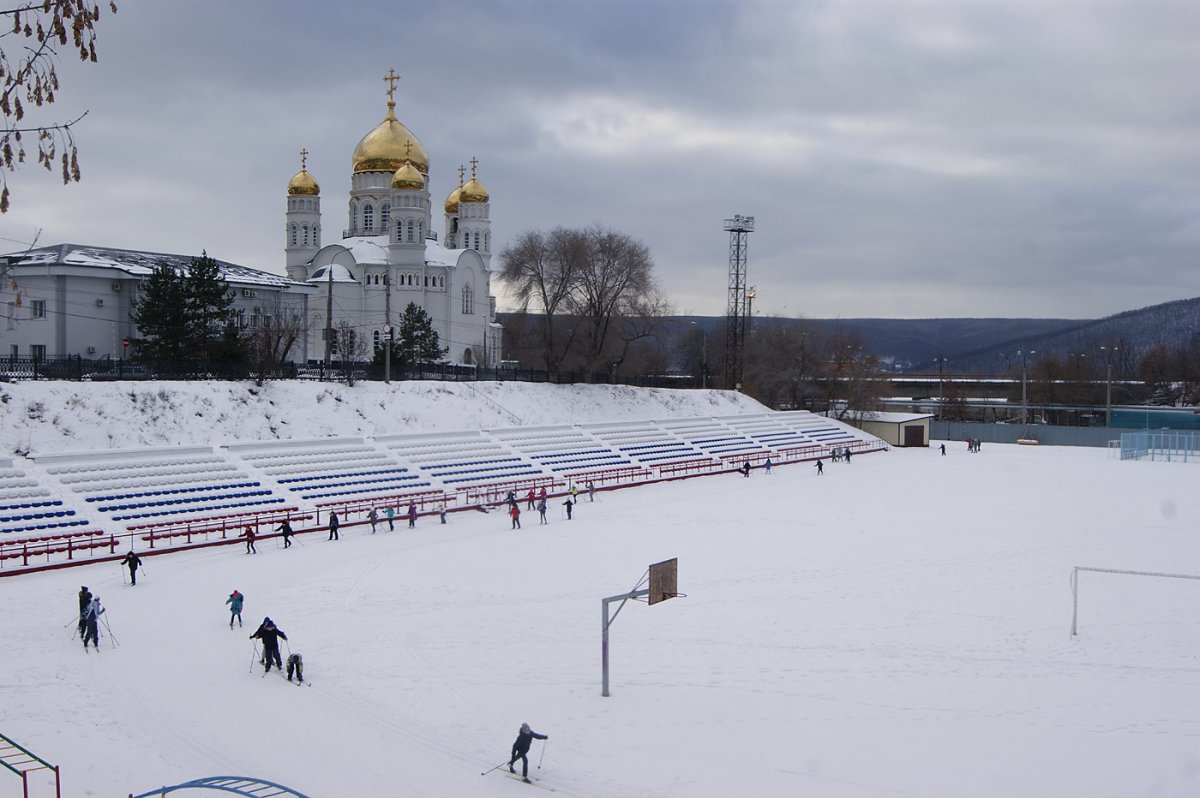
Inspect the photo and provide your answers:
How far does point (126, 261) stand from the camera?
5256cm

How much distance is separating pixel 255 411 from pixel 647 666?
2829 centimetres

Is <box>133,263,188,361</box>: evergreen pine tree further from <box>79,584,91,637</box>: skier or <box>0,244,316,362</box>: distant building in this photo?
<box>79,584,91,637</box>: skier

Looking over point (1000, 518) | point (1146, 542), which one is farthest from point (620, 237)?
point (1146, 542)

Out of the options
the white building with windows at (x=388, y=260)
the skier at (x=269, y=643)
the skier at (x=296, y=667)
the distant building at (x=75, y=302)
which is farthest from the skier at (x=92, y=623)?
the white building with windows at (x=388, y=260)

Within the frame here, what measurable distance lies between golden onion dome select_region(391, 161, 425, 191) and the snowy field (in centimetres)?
4543

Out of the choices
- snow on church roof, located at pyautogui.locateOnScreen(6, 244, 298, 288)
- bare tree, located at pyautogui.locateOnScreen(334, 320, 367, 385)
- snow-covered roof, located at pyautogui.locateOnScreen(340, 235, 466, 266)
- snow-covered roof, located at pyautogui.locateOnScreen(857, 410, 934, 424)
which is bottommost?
snow-covered roof, located at pyautogui.locateOnScreen(857, 410, 934, 424)

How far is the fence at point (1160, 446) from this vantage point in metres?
57.5

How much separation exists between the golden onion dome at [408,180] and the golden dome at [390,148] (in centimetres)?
372

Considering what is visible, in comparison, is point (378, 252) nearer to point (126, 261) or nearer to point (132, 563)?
point (126, 261)

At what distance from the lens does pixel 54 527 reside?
2661 centimetres

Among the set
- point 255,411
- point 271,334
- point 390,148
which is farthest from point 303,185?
point 255,411

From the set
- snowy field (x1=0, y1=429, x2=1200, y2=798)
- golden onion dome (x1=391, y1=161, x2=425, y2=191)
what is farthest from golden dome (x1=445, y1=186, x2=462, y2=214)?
snowy field (x1=0, y1=429, x2=1200, y2=798)

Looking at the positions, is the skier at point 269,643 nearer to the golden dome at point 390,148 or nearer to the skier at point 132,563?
the skier at point 132,563

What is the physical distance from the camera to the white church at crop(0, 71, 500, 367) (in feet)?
160
